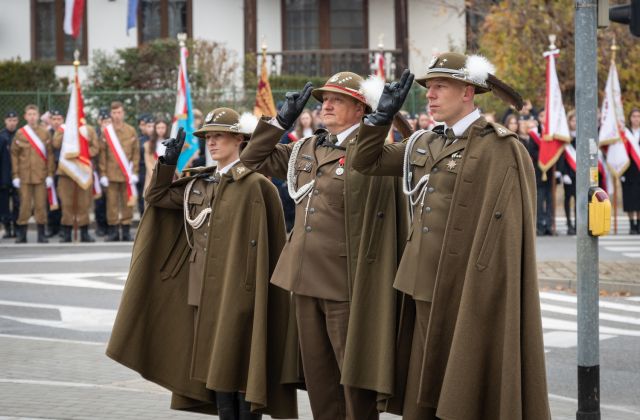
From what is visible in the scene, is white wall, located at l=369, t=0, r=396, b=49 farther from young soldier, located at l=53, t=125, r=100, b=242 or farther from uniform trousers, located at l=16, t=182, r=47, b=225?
uniform trousers, located at l=16, t=182, r=47, b=225

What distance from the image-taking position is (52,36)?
34719 millimetres

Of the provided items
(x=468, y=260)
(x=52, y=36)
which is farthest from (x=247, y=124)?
(x=52, y=36)

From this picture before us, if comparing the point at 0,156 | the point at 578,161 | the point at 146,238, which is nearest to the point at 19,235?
the point at 0,156

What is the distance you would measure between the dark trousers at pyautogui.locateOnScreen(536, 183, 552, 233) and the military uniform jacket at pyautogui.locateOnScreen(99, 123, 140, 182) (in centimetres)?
658

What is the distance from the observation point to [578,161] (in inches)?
302

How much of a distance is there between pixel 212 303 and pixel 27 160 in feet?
46.7

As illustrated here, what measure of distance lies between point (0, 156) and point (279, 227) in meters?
14.5

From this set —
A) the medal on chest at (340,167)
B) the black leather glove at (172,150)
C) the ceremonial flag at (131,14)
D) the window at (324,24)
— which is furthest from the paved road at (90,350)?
the window at (324,24)

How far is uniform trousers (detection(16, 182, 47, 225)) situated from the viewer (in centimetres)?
2128

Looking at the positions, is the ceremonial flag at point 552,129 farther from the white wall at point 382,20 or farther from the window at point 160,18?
the window at point 160,18

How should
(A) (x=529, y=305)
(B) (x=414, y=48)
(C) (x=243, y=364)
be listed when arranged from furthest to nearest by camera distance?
1. (B) (x=414, y=48)
2. (C) (x=243, y=364)
3. (A) (x=529, y=305)

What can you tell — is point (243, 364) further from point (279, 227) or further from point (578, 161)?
point (578, 161)

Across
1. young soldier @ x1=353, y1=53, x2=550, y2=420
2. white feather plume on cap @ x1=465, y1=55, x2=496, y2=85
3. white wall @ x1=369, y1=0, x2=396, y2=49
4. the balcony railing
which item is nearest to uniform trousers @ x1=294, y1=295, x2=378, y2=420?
young soldier @ x1=353, y1=53, x2=550, y2=420

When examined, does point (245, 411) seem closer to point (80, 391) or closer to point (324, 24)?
point (80, 391)
